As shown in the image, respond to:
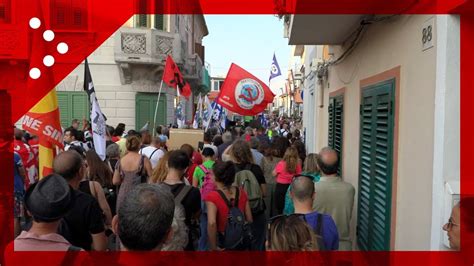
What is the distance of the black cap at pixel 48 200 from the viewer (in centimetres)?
248

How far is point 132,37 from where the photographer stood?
1516 cm

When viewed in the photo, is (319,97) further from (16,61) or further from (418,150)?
(16,61)

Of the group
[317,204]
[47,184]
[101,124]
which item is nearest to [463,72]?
[317,204]

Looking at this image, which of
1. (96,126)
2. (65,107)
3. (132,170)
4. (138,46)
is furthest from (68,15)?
(132,170)

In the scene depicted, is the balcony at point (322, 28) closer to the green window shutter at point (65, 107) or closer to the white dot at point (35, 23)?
the white dot at point (35, 23)

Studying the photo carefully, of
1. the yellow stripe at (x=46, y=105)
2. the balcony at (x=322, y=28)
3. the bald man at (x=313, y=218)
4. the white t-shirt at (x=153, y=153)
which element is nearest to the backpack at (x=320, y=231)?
the bald man at (x=313, y=218)

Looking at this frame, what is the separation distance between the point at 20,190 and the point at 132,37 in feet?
33.2

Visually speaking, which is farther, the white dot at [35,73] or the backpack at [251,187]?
the backpack at [251,187]

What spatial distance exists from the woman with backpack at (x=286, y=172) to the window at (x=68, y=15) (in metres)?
10.6

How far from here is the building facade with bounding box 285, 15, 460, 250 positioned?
296 centimetres

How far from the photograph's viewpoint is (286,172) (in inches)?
236

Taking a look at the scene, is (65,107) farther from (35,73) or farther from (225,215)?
(225,215)

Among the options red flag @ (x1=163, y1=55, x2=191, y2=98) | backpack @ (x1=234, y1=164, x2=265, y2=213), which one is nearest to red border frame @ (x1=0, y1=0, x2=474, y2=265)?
backpack @ (x1=234, y1=164, x2=265, y2=213)

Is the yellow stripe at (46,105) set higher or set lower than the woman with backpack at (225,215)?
higher
